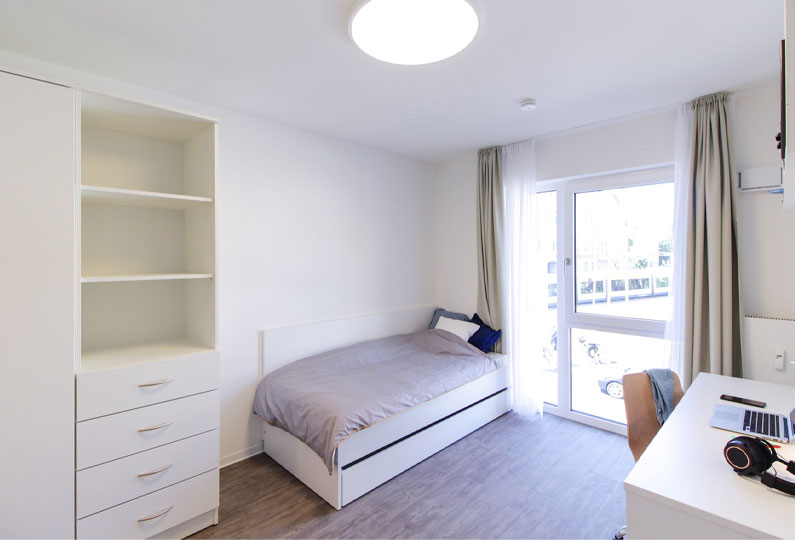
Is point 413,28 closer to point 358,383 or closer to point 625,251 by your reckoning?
point 358,383

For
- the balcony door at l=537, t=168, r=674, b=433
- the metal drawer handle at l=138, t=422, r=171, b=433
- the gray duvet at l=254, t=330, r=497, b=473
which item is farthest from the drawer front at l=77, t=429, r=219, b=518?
the balcony door at l=537, t=168, r=674, b=433

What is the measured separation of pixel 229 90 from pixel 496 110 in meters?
1.90

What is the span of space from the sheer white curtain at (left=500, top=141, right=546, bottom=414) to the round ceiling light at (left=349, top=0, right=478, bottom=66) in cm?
202

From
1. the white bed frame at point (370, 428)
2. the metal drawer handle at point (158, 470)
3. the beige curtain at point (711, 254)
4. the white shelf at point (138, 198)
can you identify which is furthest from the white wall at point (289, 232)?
the beige curtain at point (711, 254)

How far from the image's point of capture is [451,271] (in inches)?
170

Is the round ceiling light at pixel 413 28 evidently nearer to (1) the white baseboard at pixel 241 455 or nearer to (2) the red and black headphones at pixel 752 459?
(2) the red and black headphones at pixel 752 459

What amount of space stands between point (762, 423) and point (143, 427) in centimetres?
285

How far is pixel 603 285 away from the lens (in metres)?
3.30

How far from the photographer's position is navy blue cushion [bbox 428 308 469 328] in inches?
160

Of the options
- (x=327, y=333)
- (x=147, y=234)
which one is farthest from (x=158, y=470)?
(x=327, y=333)

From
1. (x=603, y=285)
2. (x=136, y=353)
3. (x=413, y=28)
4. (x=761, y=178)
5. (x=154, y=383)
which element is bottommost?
(x=154, y=383)

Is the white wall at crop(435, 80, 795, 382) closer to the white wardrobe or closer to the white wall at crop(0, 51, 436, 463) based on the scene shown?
the white wall at crop(0, 51, 436, 463)

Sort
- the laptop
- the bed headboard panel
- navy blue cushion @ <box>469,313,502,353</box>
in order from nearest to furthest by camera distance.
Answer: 1. the laptop
2. the bed headboard panel
3. navy blue cushion @ <box>469,313,502,353</box>

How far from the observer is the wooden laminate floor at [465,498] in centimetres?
205
